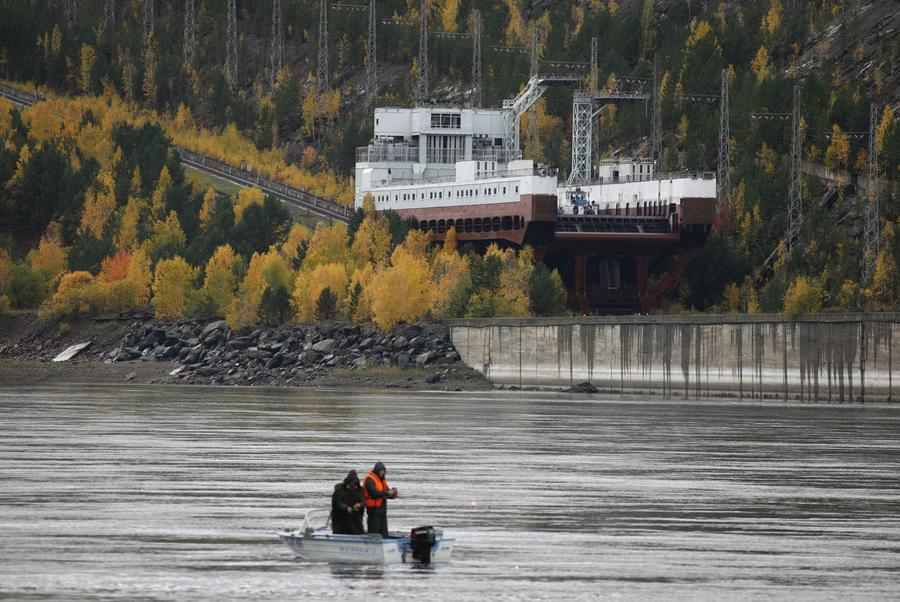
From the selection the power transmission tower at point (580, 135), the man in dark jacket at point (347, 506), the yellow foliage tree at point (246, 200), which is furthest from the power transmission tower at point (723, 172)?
the man in dark jacket at point (347, 506)

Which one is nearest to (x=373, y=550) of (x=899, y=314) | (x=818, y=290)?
(x=899, y=314)

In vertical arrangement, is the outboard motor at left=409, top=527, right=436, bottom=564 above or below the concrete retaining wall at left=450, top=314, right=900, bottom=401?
below

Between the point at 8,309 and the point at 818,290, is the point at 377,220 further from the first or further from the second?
the point at 818,290

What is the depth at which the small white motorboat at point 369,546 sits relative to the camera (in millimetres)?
40438

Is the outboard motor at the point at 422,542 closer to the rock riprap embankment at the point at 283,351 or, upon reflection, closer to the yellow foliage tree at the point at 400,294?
the rock riprap embankment at the point at 283,351

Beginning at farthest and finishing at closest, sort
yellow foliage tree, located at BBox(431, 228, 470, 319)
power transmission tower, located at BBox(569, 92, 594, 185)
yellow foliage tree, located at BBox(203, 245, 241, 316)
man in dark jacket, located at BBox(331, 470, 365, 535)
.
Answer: power transmission tower, located at BBox(569, 92, 594, 185)
yellow foliage tree, located at BBox(203, 245, 241, 316)
yellow foliage tree, located at BBox(431, 228, 470, 319)
man in dark jacket, located at BBox(331, 470, 365, 535)

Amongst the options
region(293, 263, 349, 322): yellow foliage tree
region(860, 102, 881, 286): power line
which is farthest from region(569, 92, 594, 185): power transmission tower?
region(860, 102, 881, 286): power line

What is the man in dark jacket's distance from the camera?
4069 centimetres

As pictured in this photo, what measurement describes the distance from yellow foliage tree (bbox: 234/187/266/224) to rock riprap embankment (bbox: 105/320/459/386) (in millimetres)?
32698

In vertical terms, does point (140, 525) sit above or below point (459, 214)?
below

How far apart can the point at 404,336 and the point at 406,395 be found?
17.9 metres

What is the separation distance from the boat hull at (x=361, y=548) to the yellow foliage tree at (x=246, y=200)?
140801mm

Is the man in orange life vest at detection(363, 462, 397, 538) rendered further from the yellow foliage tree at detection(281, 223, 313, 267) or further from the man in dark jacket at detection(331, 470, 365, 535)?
the yellow foliage tree at detection(281, 223, 313, 267)

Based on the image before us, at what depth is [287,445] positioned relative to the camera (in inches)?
2803
